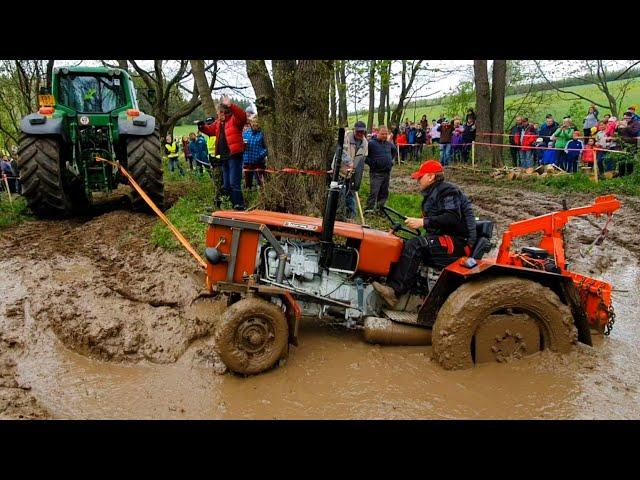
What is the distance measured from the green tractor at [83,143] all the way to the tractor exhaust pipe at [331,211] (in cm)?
473

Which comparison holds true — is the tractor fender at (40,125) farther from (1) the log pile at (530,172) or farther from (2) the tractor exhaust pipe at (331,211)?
(1) the log pile at (530,172)

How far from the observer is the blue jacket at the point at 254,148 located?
8.80m

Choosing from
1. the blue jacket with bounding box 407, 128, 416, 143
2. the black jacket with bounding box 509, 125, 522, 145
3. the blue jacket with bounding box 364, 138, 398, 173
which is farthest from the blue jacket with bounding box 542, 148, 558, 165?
the blue jacket with bounding box 364, 138, 398, 173

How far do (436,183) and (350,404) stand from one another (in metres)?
2.13

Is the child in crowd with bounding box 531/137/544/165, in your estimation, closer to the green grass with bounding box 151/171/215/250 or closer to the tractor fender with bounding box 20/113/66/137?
the green grass with bounding box 151/171/215/250

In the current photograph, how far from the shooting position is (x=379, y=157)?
8906 millimetres

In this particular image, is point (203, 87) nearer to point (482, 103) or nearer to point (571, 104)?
Result: point (482, 103)

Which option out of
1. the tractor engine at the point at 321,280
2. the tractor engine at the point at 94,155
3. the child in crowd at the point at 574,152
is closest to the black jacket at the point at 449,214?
the tractor engine at the point at 321,280

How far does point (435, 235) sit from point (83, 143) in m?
6.53

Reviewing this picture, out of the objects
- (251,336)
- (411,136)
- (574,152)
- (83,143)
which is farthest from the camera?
(411,136)

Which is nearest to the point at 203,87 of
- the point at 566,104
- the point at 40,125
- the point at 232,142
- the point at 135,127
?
the point at 135,127

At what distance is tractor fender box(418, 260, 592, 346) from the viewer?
419 centimetres

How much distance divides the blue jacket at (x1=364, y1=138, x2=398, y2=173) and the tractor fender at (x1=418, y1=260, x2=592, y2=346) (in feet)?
15.7

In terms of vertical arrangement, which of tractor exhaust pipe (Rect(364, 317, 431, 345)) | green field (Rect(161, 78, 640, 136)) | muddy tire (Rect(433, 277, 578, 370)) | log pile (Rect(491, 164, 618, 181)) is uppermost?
green field (Rect(161, 78, 640, 136))
